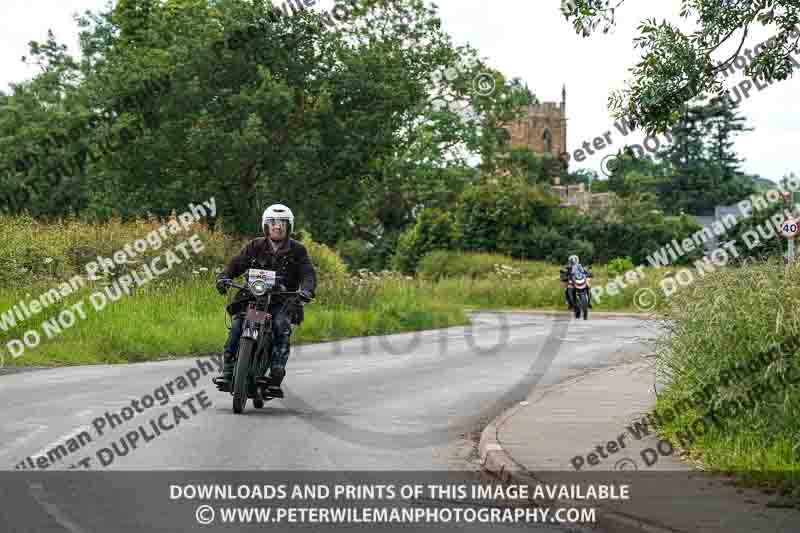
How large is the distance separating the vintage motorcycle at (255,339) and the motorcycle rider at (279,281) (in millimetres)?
74

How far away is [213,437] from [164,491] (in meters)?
2.96

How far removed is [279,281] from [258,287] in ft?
1.47

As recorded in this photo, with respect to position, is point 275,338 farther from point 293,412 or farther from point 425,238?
point 425,238

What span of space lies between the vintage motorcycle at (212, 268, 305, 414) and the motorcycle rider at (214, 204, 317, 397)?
0.24 ft

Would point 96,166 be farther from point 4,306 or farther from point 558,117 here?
point 558,117

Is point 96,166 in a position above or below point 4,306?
above

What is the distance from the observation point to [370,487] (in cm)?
994

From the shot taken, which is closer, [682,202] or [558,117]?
[682,202]

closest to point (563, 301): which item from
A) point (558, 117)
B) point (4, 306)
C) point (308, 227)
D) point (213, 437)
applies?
point (308, 227)

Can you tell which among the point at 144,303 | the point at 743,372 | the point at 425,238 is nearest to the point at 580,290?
the point at 144,303

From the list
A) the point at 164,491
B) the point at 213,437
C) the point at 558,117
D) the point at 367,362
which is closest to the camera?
the point at 164,491

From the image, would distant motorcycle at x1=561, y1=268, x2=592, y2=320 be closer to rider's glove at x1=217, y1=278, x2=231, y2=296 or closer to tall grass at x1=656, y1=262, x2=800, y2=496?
rider's glove at x1=217, y1=278, x2=231, y2=296

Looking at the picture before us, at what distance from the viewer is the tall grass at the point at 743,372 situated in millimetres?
10266

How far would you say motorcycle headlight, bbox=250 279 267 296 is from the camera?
14.2 metres
